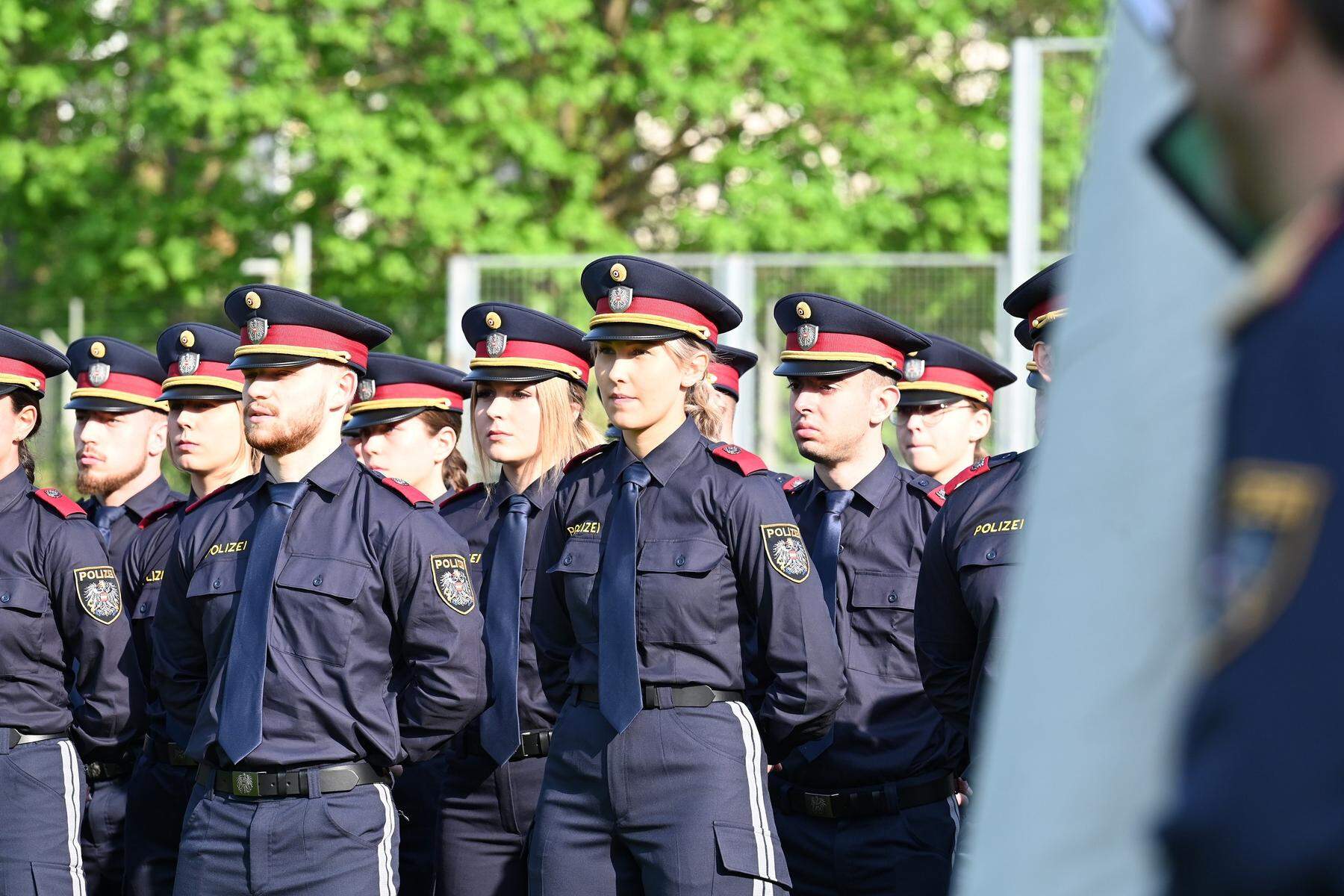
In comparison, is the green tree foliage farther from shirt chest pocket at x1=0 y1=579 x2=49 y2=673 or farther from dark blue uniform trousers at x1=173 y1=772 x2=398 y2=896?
dark blue uniform trousers at x1=173 y1=772 x2=398 y2=896

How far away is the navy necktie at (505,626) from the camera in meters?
6.02

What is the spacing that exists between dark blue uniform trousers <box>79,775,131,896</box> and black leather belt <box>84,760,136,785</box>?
14 mm

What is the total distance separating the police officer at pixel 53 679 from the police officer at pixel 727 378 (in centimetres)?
224

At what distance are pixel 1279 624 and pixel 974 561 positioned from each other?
13.0ft

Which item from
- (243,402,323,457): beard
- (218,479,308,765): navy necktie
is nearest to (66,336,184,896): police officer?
(243,402,323,457): beard

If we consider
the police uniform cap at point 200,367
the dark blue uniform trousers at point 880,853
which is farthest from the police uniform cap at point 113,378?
the dark blue uniform trousers at point 880,853

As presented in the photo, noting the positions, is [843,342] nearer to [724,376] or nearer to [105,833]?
[724,376]

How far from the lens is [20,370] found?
21.5ft

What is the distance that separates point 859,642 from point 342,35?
1257 cm

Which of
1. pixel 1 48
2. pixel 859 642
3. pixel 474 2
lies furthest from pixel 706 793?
pixel 1 48

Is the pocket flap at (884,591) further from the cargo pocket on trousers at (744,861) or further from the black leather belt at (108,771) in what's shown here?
the black leather belt at (108,771)

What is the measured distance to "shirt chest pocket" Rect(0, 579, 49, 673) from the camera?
582 centimetres

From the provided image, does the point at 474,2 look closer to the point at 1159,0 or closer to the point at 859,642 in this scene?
the point at 859,642

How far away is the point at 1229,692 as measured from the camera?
1.06m
